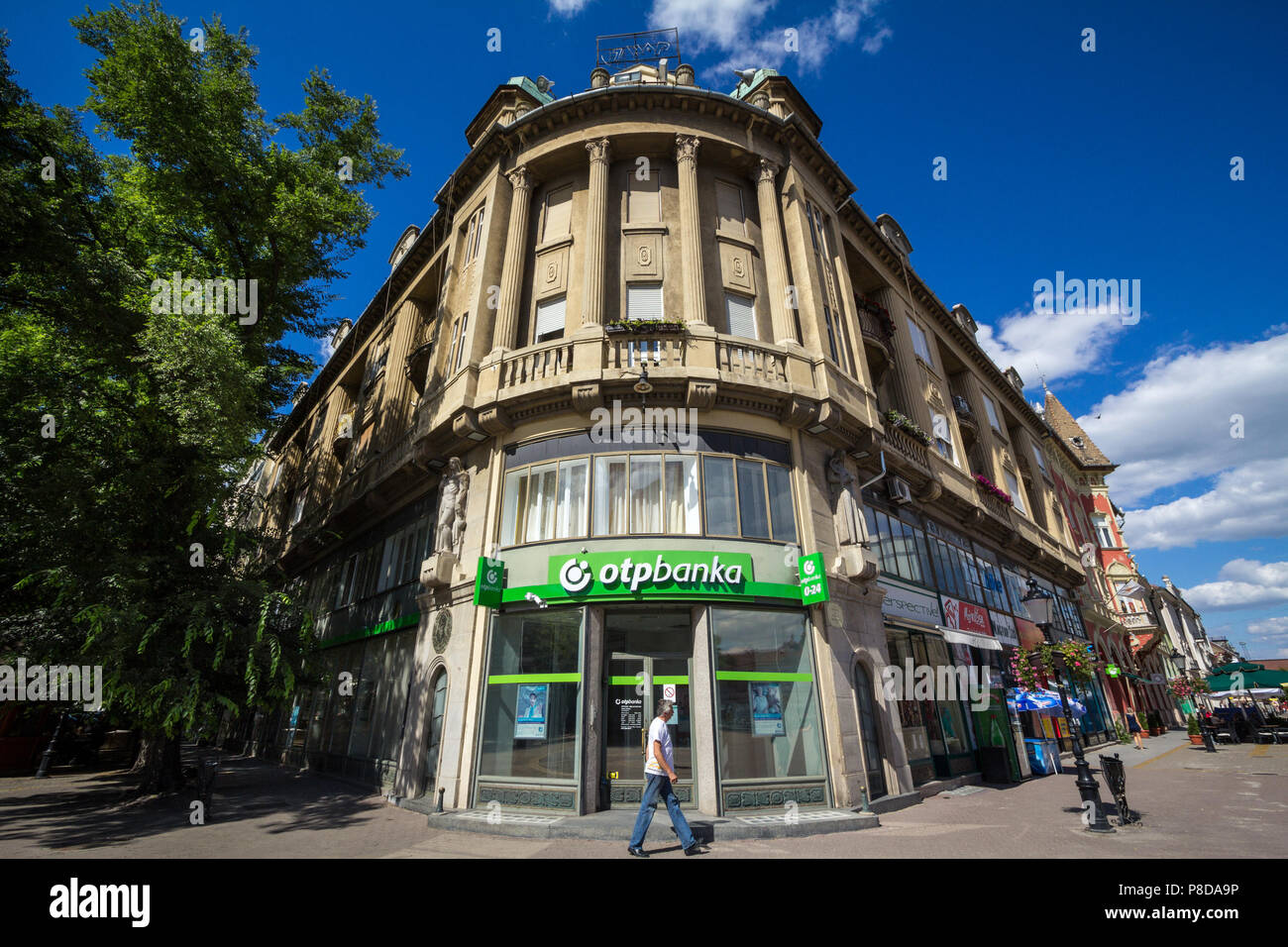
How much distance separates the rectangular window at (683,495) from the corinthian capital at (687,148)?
9165 mm

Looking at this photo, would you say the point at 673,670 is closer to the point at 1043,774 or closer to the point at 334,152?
the point at 1043,774

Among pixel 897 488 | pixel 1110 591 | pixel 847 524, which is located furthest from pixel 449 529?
pixel 1110 591

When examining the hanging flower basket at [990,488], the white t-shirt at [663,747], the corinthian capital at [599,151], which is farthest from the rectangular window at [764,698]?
the hanging flower basket at [990,488]

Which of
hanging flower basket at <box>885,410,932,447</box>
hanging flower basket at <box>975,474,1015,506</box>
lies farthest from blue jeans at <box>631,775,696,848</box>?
hanging flower basket at <box>975,474,1015,506</box>

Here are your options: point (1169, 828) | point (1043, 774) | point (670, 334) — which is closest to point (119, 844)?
point (670, 334)

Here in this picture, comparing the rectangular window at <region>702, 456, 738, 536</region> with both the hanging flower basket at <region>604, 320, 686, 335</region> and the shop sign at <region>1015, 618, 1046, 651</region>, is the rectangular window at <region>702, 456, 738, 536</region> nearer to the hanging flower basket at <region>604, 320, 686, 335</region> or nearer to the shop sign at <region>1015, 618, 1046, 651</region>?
the hanging flower basket at <region>604, 320, 686, 335</region>

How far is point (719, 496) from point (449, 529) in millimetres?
6659

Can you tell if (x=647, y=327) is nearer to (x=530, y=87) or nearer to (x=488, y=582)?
(x=488, y=582)

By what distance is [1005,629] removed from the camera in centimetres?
2078

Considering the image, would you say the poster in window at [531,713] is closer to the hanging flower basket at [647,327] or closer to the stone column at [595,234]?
the hanging flower basket at [647,327]

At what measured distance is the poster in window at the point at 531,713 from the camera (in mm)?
10789

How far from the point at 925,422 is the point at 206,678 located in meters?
22.8

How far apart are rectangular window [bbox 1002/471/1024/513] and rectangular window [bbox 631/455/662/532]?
75.2 feet

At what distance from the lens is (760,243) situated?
16.1 meters
